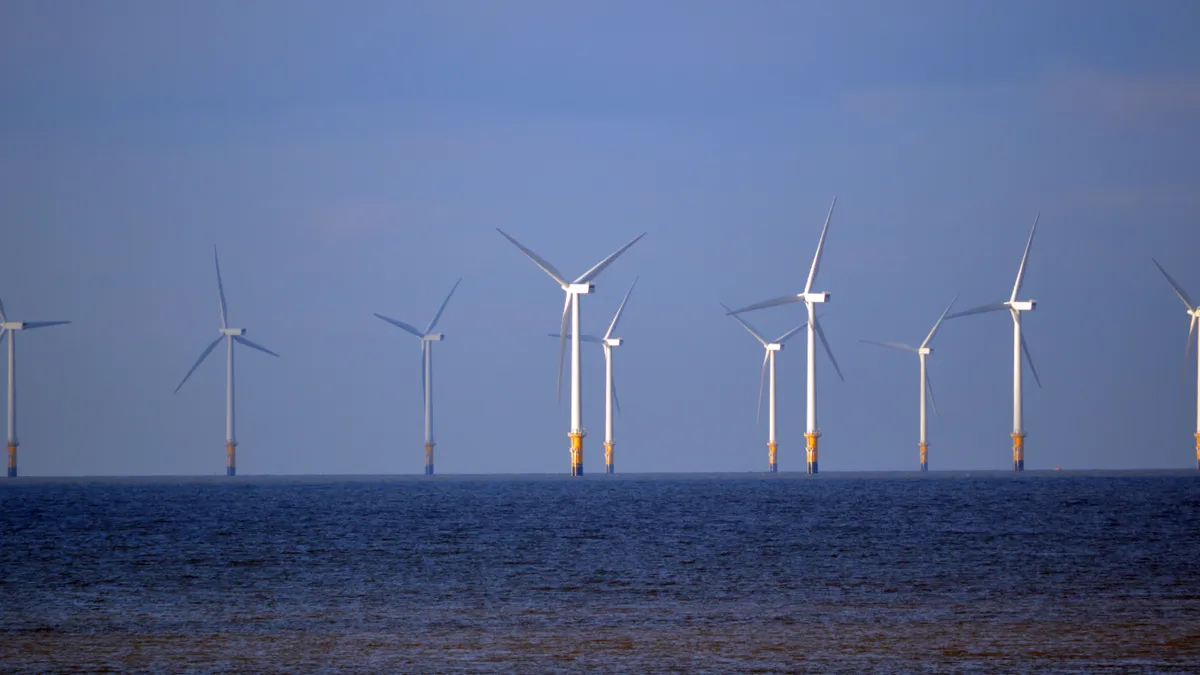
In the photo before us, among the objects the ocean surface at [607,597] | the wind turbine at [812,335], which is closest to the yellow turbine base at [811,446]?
the wind turbine at [812,335]

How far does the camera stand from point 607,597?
42312 millimetres

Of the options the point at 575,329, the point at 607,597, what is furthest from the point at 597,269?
the point at 607,597

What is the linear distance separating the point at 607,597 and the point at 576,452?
386 ft

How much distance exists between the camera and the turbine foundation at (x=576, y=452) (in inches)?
6189

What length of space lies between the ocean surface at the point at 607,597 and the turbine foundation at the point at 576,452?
226 feet

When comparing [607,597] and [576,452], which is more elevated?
[576,452]

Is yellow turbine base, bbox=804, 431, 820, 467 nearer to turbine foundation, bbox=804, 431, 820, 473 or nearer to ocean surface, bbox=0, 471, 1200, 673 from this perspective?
turbine foundation, bbox=804, 431, 820, 473

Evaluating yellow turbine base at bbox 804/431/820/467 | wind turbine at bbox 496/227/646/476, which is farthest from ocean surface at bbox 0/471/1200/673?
yellow turbine base at bbox 804/431/820/467

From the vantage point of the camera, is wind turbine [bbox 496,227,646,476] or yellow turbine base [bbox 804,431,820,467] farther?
yellow turbine base [bbox 804,431,820,467]

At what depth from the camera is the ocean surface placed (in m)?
29.5

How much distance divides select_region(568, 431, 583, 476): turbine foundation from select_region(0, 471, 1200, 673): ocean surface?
6896 cm

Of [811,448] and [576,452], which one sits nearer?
[576,452]

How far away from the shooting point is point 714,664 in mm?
28328

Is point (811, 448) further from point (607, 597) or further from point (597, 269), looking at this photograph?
point (607, 597)
